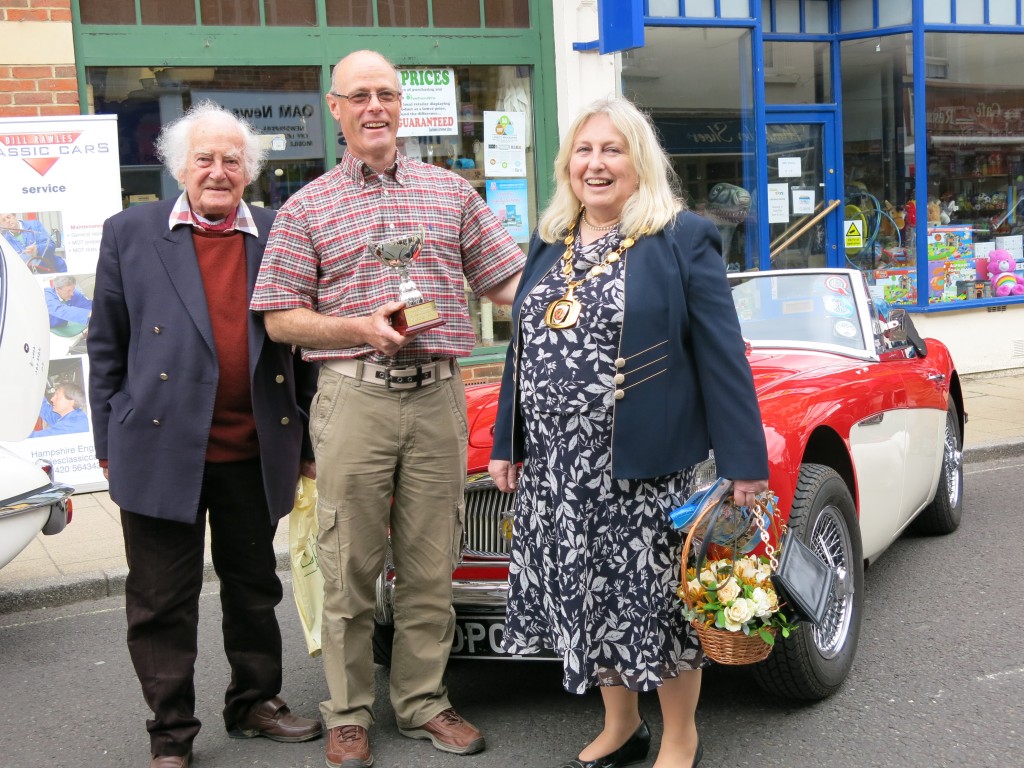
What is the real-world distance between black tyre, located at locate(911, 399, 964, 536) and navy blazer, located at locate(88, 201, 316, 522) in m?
3.65

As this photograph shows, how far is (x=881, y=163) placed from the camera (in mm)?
11828

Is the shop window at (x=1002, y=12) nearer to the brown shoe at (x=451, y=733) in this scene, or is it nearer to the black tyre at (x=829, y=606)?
the black tyre at (x=829, y=606)

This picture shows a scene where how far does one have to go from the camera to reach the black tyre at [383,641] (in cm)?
413

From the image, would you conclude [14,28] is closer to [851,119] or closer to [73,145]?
[73,145]

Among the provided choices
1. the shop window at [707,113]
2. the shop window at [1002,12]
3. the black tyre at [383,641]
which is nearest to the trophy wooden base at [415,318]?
the black tyre at [383,641]

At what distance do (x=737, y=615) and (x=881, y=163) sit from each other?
9.67 meters

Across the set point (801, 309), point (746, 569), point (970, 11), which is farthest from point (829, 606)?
point (970, 11)

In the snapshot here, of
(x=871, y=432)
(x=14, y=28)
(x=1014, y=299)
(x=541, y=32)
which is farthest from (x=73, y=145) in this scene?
(x=1014, y=299)

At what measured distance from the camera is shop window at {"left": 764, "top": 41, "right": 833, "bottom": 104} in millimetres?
11477

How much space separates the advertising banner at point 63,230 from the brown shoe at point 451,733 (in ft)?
14.6

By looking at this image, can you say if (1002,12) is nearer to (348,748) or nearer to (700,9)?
(700,9)

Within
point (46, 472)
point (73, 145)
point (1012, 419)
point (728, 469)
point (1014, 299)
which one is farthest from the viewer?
point (1014, 299)

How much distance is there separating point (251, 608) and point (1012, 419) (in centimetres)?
702

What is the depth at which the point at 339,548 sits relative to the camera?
3646 mm
